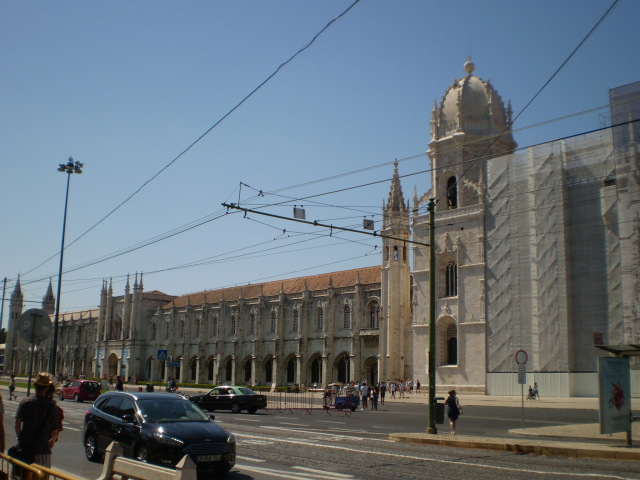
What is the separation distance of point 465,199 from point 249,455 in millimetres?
38254

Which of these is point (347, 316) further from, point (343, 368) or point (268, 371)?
point (268, 371)

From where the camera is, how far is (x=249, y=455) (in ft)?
46.1

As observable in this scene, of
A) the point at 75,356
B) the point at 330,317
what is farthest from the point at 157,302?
the point at 330,317

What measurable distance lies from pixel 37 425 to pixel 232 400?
25.0m

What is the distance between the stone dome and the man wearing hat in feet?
149

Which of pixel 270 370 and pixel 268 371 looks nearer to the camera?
pixel 270 370

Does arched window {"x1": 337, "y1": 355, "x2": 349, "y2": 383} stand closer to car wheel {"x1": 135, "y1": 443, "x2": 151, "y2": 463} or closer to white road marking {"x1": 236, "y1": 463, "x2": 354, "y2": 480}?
white road marking {"x1": 236, "y1": 463, "x2": 354, "y2": 480}

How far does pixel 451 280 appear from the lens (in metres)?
49.5

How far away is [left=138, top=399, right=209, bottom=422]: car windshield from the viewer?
39.4ft

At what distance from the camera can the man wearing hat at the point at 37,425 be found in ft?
26.0

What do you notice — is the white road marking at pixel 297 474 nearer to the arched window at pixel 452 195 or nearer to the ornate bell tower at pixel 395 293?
the arched window at pixel 452 195

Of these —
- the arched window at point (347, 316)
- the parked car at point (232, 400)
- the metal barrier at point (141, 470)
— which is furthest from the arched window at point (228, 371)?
the metal barrier at point (141, 470)

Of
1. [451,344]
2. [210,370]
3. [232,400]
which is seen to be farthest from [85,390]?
[210,370]

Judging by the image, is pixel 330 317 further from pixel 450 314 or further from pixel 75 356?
pixel 75 356
